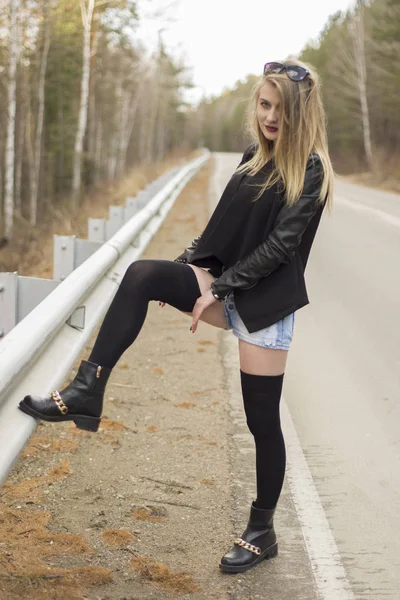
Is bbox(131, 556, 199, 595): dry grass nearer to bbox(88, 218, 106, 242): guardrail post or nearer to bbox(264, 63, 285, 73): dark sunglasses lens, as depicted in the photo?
bbox(264, 63, 285, 73): dark sunglasses lens

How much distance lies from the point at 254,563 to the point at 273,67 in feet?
6.27

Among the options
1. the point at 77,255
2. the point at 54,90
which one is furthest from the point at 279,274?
the point at 54,90

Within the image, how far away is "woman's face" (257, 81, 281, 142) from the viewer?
316 centimetres

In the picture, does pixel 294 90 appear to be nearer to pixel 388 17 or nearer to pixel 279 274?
pixel 279 274

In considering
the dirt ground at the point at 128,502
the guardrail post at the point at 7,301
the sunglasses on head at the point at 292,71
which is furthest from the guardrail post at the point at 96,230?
the sunglasses on head at the point at 292,71

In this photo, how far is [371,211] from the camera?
1800 centimetres

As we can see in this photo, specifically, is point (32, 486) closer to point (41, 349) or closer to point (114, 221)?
point (41, 349)

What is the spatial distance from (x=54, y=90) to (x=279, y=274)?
47.0 metres

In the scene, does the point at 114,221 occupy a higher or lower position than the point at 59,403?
lower

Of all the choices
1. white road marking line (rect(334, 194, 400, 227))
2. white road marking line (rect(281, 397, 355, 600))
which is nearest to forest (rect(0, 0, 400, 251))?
white road marking line (rect(334, 194, 400, 227))

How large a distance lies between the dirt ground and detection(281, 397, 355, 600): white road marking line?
331 mm

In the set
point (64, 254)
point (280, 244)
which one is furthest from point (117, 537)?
point (64, 254)

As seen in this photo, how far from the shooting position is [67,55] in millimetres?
44250

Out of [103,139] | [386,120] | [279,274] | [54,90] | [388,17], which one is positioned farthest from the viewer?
[103,139]
